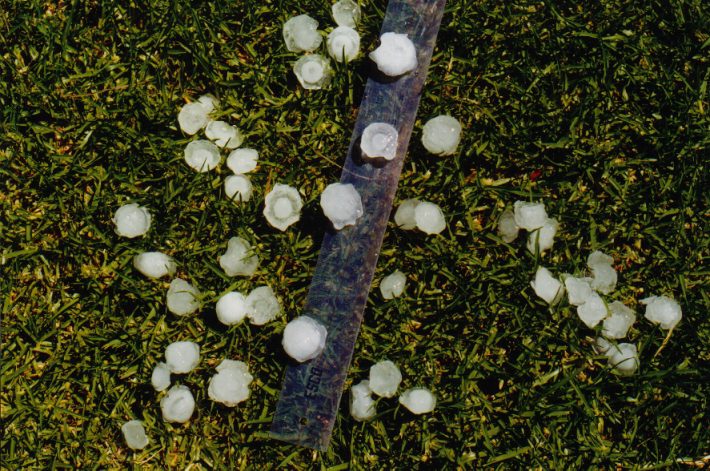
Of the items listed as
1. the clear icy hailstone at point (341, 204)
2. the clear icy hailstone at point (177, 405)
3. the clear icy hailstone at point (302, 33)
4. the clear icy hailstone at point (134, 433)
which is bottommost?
the clear icy hailstone at point (134, 433)

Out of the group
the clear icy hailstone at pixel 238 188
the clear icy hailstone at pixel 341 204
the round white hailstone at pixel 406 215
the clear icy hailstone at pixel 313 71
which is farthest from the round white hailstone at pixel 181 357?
the clear icy hailstone at pixel 313 71

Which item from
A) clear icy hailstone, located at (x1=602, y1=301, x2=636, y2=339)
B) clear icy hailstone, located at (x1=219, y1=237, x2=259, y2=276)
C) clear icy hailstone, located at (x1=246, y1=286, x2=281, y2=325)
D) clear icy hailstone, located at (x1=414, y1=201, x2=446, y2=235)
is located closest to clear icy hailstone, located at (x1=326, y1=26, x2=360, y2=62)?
clear icy hailstone, located at (x1=414, y1=201, x2=446, y2=235)

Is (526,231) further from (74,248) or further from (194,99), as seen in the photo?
(74,248)

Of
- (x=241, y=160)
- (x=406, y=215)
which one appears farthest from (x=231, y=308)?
(x=406, y=215)

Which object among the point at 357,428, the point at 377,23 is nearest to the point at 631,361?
the point at 357,428

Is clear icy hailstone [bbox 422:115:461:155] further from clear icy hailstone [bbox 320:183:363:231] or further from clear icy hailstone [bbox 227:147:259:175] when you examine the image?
clear icy hailstone [bbox 227:147:259:175]

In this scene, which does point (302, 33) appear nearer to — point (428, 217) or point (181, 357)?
point (428, 217)

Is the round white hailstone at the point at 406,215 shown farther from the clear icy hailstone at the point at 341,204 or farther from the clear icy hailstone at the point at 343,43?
the clear icy hailstone at the point at 343,43
